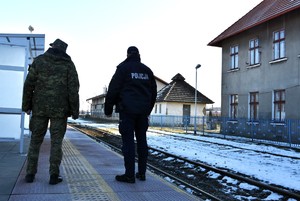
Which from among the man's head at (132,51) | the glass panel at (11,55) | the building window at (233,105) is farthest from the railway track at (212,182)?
the building window at (233,105)

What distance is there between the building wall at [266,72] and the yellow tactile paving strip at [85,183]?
13.9m

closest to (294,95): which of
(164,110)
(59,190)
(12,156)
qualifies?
(12,156)

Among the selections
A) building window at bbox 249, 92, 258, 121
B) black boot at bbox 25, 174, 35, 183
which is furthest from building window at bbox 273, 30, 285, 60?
black boot at bbox 25, 174, 35, 183

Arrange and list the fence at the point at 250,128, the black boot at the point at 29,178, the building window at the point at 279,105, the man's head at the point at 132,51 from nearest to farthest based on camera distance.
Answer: the black boot at the point at 29,178, the man's head at the point at 132,51, the fence at the point at 250,128, the building window at the point at 279,105

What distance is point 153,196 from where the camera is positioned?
16.2ft

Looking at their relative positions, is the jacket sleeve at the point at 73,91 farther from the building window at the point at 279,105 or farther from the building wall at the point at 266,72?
the building window at the point at 279,105

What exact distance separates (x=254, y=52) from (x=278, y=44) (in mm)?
2322

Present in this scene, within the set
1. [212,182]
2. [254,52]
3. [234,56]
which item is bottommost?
[212,182]

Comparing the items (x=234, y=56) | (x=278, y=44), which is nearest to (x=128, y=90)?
(x=278, y=44)

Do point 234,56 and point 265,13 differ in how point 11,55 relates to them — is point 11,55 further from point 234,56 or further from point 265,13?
point 234,56

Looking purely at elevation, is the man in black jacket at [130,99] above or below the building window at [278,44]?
below

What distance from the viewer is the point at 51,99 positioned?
5.18 metres

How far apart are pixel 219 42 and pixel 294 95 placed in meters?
9.00

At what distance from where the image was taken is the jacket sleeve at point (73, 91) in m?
5.23
